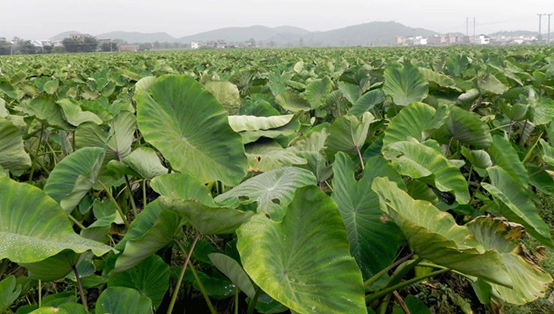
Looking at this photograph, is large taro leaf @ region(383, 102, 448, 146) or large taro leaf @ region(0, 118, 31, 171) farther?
large taro leaf @ region(383, 102, 448, 146)

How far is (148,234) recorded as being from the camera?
65 centimetres

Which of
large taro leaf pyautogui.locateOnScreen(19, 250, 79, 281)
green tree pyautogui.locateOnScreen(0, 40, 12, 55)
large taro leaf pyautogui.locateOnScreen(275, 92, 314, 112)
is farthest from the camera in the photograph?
green tree pyautogui.locateOnScreen(0, 40, 12, 55)

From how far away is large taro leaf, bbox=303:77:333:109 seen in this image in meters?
1.96

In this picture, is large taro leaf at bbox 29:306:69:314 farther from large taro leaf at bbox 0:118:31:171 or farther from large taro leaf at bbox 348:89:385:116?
large taro leaf at bbox 348:89:385:116

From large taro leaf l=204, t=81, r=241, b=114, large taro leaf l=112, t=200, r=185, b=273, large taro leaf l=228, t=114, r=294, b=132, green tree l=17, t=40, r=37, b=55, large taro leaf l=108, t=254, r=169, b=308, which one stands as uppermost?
green tree l=17, t=40, r=37, b=55

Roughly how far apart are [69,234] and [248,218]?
0.27m

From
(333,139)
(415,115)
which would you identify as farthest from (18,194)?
(415,115)

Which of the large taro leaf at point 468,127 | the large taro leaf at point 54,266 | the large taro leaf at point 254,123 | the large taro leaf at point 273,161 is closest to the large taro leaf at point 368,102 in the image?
the large taro leaf at point 468,127

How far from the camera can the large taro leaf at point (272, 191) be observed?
747mm

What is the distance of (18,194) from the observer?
2.17ft

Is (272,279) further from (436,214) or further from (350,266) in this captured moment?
(436,214)

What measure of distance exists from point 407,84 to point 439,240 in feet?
3.98

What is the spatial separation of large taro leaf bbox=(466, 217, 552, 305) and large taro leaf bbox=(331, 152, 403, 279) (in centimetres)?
15

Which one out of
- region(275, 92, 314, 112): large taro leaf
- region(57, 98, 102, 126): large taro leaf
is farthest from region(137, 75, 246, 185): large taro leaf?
region(275, 92, 314, 112): large taro leaf
